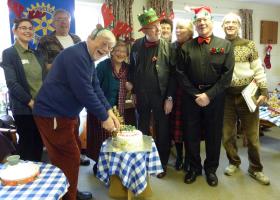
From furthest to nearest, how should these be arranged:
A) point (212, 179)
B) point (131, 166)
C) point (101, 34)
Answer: point (212, 179), point (131, 166), point (101, 34)

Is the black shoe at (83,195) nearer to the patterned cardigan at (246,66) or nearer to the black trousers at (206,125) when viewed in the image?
the black trousers at (206,125)

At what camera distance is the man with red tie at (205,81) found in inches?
89.1

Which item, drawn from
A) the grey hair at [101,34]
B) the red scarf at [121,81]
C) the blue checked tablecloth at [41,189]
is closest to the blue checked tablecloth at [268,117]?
the red scarf at [121,81]

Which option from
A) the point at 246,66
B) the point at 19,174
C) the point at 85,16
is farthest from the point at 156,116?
the point at 85,16

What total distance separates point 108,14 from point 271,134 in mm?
3106

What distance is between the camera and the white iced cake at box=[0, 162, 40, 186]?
121cm

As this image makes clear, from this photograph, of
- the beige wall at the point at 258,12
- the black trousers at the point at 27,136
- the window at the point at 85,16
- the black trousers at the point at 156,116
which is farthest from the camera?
the beige wall at the point at 258,12

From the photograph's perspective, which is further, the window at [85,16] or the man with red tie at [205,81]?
the window at [85,16]

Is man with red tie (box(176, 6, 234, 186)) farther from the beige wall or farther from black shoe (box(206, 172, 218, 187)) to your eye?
the beige wall

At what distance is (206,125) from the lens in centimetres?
241

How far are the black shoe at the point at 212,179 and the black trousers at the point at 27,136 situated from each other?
147 centimetres

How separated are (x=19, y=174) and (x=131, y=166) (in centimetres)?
86

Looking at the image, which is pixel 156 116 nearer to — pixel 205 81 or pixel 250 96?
pixel 205 81

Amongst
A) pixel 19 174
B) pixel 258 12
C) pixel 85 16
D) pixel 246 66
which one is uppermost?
pixel 258 12
